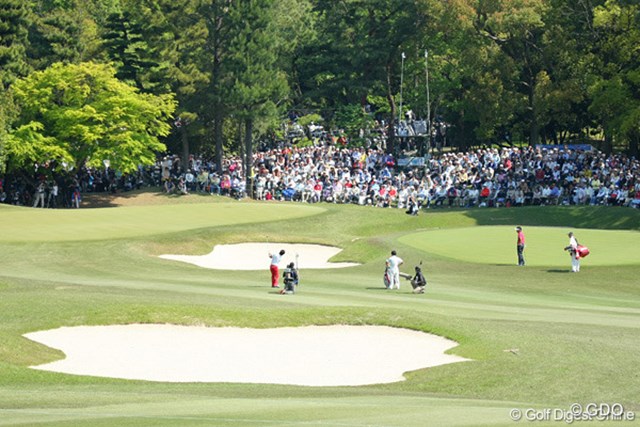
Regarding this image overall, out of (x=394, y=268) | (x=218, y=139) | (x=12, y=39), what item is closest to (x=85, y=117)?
(x=12, y=39)

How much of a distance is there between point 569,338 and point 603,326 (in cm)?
281

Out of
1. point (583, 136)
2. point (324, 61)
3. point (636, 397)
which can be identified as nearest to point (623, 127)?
point (583, 136)

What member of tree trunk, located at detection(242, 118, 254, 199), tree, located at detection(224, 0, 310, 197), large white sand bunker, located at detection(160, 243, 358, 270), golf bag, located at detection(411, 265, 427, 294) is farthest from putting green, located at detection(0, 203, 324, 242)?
golf bag, located at detection(411, 265, 427, 294)

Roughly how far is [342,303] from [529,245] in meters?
15.1

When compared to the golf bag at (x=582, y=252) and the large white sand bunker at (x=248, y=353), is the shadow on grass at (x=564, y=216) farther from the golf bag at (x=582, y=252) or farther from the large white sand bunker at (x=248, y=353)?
the large white sand bunker at (x=248, y=353)

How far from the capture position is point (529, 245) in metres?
45.1

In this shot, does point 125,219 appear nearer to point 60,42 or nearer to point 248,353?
point 60,42

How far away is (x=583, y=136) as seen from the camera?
279 ft

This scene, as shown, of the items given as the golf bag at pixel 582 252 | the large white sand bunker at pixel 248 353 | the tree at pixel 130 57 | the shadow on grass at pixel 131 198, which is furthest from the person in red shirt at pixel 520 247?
the tree at pixel 130 57

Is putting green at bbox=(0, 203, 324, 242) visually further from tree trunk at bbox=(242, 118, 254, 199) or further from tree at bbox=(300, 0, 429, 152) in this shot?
tree at bbox=(300, 0, 429, 152)

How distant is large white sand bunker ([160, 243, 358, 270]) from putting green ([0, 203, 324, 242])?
3863 mm

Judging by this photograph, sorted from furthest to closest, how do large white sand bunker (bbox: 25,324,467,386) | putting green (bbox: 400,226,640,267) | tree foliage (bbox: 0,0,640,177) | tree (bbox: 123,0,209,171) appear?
tree (bbox: 123,0,209,171), tree foliage (bbox: 0,0,640,177), putting green (bbox: 400,226,640,267), large white sand bunker (bbox: 25,324,467,386)

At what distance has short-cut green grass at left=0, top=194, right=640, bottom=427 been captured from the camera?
17.1 metres

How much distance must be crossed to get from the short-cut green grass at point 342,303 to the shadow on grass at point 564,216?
113 mm
